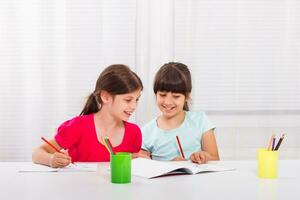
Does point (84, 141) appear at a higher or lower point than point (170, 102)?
lower

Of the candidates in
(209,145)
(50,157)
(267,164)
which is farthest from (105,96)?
(267,164)

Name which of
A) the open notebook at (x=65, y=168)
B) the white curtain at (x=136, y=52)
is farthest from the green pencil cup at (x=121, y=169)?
the white curtain at (x=136, y=52)

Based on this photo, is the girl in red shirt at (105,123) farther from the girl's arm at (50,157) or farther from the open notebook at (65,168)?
the open notebook at (65,168)

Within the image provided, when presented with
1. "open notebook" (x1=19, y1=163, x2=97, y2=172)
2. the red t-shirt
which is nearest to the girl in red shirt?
the red t-shirt

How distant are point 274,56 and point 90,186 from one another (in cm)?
204

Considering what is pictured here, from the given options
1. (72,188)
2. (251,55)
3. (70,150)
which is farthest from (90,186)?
(251,55)

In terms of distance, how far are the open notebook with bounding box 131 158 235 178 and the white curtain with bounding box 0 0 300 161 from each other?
134cm

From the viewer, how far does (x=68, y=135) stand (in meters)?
2.25

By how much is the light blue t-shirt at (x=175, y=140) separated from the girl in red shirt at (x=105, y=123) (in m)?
0.17

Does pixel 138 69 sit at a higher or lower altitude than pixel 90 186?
higher

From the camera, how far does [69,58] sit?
3.19m

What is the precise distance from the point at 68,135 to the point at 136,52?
1096mm

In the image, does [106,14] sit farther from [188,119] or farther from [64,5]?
[188,119]

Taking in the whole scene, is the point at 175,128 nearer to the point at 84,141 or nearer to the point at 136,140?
the point at 136,140
